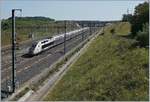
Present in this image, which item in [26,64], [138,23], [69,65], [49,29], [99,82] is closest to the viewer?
[99,82]

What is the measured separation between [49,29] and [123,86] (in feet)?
454

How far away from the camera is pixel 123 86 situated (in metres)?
29.4

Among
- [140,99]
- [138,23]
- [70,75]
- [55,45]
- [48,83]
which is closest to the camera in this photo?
[140,99]

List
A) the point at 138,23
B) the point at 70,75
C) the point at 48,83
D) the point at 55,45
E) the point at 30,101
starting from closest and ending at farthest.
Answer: the point at 30,101
the point at 48,83
the point at 70,75
the point at 55,45
the point at 138,23

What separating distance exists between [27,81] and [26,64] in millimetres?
16566

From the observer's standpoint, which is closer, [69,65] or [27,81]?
[27,81]

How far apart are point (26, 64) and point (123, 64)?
1780cm

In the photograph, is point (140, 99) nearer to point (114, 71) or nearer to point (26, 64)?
point (114, 71)

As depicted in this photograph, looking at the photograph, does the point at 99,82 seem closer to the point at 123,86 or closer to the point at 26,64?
the point at 123,86

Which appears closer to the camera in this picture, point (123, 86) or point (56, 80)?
point (123, 86)

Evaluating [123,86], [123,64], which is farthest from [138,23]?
[123,86]

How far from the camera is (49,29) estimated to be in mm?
166250

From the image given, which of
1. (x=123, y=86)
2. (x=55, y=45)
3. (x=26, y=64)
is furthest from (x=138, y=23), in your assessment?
(x=123, y=86)

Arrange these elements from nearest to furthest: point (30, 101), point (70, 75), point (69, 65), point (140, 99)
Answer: point (140, 99), point (30, 101), point (70, 75), point (69, 65)
